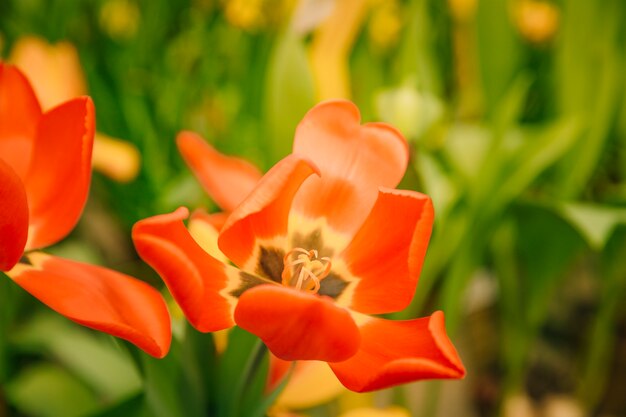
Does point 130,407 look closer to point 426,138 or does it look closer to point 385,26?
point 426,138

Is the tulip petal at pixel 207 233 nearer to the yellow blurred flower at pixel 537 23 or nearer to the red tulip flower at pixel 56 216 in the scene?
the red tulip flower at pixel 56 216

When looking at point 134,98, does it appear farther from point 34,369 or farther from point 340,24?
point 34,369

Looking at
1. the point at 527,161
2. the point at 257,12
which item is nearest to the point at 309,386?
the point at 527,161

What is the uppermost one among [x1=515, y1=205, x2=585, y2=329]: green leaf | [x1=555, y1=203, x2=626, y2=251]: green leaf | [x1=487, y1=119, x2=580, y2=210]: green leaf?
[x1=487, y1=119, x2=580, y2=210]: green leaf

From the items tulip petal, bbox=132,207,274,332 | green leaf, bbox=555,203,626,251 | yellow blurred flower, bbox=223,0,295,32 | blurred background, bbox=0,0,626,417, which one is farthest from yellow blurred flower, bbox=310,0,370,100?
tulip petal, bbox=132,207,274,332

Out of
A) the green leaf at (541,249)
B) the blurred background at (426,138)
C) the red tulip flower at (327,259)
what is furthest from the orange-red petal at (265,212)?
the green leaf at (541,249)

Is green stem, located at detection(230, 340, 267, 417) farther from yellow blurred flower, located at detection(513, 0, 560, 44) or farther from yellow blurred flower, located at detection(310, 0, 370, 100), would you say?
yellow blurred flower, located at detection(513, 0, 560, 44)

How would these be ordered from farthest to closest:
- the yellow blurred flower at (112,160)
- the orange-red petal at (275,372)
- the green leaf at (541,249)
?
the green leaf at (541,249) < the yellow blurred flower at (112,160) < the orange-red petal at (275,372)
